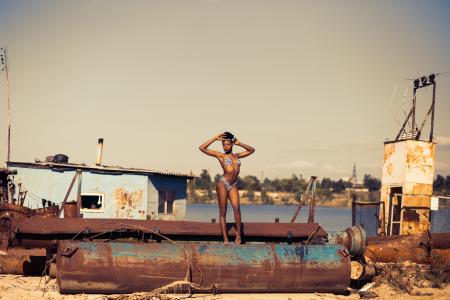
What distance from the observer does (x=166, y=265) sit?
10.5 meters

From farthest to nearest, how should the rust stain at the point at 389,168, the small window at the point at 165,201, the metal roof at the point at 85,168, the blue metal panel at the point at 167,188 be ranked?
the small window at the point at 165,201
the blue metal panel at the point at 167,188
the metal roof at the point at 85,168
the rust stain at the point at 389,168

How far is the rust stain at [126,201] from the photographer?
24.8m

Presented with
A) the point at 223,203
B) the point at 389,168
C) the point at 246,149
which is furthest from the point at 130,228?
the point at 389,168

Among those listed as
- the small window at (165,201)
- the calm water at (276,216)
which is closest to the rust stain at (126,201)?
the small window at (165,201)

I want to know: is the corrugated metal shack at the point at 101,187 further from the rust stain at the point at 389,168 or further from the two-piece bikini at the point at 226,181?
the two-piece bikini at the point at 226,181

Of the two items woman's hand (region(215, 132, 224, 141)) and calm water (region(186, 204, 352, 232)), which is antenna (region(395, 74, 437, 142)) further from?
calm water (region(186, 204, 352, 232))

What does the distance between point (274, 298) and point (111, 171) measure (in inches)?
612

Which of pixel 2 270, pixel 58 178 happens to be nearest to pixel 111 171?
pixel 58 178

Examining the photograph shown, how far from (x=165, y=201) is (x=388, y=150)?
37.6ft

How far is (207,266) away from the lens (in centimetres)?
1064

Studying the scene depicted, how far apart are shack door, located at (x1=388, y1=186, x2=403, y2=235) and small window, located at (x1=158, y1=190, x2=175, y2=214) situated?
1126cm

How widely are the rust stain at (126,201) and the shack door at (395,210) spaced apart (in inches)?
455

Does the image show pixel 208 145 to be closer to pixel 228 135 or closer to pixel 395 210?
pixel 228 135

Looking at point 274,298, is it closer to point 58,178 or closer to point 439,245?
point 439,245
